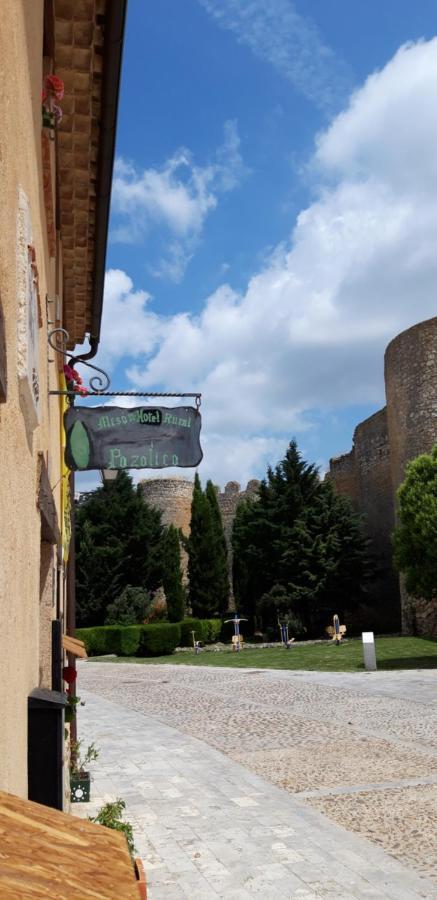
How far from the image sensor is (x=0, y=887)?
3.72 ft

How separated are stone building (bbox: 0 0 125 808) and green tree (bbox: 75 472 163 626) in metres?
24.7

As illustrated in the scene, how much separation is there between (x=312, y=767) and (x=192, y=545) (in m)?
24.3

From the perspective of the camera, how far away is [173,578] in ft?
98.7

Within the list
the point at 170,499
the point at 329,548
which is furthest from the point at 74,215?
the point at 170,499

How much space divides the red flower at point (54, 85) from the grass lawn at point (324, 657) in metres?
14.9

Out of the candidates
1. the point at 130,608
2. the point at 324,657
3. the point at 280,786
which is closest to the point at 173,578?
the point at 130,608

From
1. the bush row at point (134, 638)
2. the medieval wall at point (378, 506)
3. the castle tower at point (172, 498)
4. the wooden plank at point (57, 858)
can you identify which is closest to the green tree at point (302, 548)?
the medieval wall at point (378, 506)

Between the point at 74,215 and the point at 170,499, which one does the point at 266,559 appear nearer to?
the point at 170,499

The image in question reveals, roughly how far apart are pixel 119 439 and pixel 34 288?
146 centimetres

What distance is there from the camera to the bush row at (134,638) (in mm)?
26266

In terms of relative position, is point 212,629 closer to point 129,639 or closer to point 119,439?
point 129,639

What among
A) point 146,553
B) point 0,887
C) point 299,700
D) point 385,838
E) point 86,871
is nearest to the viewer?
point 0,887

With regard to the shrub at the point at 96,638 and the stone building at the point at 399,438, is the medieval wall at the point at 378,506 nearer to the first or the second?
the stone building at the point at 399,438

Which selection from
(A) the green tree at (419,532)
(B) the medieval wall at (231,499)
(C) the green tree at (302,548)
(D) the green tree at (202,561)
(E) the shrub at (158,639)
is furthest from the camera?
(B) the medieval wall at (231,499)
